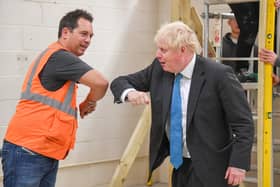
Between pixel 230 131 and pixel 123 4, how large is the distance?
113 inches

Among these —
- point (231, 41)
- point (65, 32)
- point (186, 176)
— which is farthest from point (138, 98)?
point (231, 41)

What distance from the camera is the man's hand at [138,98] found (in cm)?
252

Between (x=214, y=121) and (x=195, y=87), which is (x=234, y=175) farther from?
(x=195, y=87)

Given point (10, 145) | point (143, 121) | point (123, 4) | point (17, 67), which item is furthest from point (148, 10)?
point (10, 145)

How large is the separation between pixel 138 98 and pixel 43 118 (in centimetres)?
64

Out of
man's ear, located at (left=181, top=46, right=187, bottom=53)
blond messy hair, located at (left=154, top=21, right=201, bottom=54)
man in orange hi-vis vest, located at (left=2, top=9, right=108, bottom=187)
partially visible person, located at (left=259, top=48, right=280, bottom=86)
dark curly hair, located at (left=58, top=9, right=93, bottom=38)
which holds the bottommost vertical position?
man in orange hi-vis vest, located at (left=2, top=9, right=108, bottom=187)

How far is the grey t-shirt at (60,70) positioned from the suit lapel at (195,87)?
24.2 inches

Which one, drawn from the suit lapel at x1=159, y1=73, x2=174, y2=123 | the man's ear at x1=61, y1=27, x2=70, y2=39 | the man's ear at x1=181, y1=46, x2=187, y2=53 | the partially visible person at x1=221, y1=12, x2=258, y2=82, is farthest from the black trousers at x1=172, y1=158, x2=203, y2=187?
the partially visible person at x1=221, y1=12, x2=258, y2=82

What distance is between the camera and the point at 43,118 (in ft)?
9.45

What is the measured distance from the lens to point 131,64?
5418mm

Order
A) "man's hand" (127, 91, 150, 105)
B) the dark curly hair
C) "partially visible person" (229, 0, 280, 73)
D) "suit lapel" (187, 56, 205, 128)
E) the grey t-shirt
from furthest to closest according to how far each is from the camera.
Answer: "partially visible person" (229, 0, 280, 73) < the dark curly hair < the grey t-shirt < "suit lapel" (187, 56, 205, 128) < "man's hand" (127, 91, 150, 105)

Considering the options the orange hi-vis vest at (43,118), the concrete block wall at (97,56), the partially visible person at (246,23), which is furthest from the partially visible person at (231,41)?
the orange hi-vis vest at (43,118)

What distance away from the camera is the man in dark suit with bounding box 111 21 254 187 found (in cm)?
260

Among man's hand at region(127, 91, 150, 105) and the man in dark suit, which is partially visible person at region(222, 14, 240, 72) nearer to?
the man in dark suit
